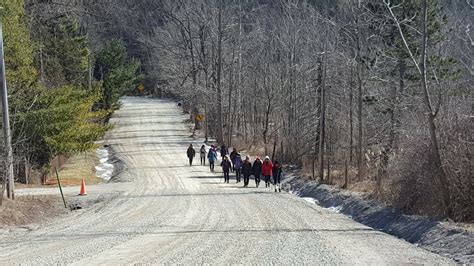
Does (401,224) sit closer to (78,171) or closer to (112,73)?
(78,171)

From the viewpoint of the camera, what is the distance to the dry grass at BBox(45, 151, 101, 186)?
37.9 m

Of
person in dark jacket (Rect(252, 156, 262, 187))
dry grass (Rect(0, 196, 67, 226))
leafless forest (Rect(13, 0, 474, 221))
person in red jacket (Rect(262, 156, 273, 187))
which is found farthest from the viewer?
person in dark jacket (Rect(252, 156, 262, 187))

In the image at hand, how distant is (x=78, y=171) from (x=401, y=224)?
28.4 metres

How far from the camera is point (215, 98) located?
5916cm

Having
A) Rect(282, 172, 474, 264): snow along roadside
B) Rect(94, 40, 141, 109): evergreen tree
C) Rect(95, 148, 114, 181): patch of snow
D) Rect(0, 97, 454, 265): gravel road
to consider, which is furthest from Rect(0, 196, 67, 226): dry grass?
Rect(94, 40, 141, 109): evergreen tree

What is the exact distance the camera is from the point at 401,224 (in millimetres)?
18578

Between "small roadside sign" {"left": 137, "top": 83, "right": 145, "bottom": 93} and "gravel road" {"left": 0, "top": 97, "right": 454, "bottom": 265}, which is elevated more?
"small roadside sign" {"left": 137, "top": 83, "right": 145, "bottom": 93}

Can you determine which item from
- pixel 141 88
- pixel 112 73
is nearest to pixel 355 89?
pixel 112 73

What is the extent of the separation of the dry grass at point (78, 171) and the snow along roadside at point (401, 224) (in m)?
14.2

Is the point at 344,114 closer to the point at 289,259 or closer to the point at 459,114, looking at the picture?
the point at 459,114

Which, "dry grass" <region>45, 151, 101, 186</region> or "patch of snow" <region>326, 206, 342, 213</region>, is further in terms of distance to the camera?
"dry grass" <region>45, 151, 101, 186</region>

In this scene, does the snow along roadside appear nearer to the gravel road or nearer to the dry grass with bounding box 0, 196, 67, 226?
the gravel road

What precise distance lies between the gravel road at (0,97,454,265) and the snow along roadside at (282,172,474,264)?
633mm

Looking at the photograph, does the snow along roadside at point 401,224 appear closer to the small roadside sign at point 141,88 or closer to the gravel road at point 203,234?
the gravel road at point 203,234
